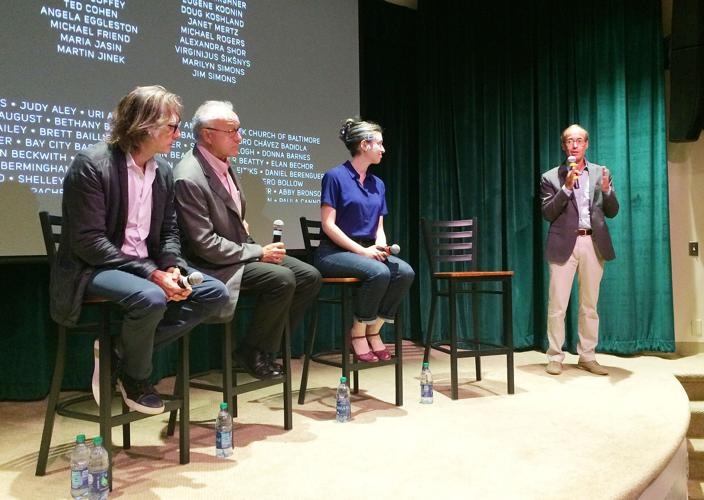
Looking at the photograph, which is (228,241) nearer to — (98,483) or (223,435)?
(223,435)

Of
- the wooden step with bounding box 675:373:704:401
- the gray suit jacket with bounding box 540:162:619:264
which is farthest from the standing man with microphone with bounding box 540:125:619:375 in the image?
the wooden step with bounding box 675:373:704:401

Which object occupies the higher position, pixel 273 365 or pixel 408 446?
pixel 273 365

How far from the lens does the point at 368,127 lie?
3.24m

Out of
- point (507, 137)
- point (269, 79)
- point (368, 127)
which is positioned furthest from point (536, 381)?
point (269, 79)

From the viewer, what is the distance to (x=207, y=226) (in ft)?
7.96

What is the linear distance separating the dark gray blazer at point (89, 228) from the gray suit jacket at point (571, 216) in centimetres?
252

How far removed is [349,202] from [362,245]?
0.24 metres

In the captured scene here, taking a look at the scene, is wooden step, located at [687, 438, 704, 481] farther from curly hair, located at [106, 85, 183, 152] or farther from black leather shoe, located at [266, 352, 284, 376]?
curly hair, located at [106, 85, 183, 152]

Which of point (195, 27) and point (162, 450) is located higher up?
point (195, 27)

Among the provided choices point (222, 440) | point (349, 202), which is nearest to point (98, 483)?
point (222, 440)

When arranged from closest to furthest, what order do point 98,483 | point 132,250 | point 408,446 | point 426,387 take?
point 98,483
point 132,250
point 408,446
point 426,387

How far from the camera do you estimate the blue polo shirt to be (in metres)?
3.14

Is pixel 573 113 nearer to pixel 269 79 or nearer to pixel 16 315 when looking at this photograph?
pixel 269 79

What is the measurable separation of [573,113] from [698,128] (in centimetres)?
84
